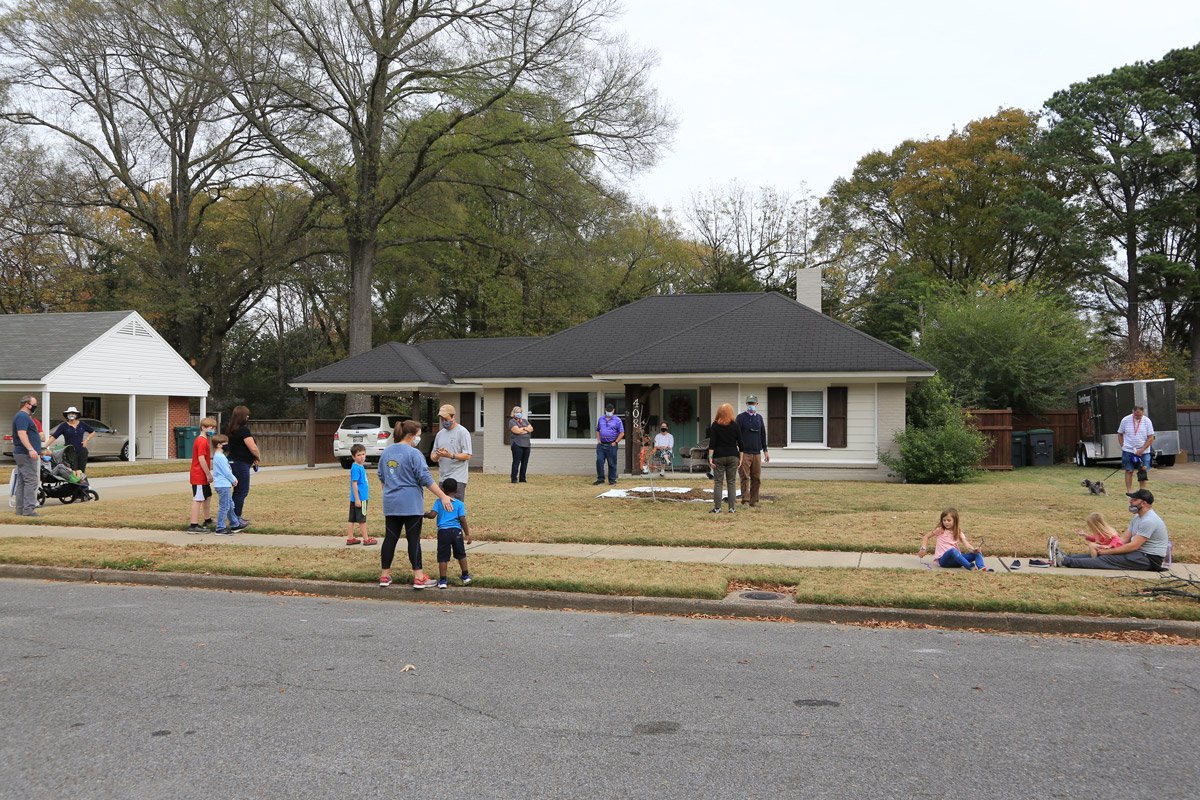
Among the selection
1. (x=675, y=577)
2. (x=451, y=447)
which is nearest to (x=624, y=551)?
(x=675, y=577)

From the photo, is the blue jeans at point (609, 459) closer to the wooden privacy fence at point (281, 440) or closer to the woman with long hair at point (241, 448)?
the woman with long hair at point (241, 448)

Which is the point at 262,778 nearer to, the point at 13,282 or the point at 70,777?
the point at 70,777

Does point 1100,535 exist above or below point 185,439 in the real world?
below

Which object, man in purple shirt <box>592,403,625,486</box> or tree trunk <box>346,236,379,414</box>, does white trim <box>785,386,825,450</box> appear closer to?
man in purple shirt <box>592,403,625,486</box>

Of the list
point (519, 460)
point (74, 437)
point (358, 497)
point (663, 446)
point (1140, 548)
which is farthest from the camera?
point (519, 460)

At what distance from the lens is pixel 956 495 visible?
17.8m

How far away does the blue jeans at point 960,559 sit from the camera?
1008 cm

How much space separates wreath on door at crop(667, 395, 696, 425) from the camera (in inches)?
981

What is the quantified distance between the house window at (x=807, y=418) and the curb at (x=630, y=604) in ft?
48.3

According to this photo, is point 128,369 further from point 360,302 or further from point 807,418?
point 807,418

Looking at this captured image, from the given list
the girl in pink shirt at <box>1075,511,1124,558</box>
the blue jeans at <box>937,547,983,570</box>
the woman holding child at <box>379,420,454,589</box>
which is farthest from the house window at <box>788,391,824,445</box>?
the woman holding child at <box>379,420,454,589</box>

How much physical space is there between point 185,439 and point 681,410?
793 inches

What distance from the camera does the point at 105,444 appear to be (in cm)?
3212

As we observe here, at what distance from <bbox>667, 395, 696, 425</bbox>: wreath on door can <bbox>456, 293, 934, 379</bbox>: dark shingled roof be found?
1.42 meters
